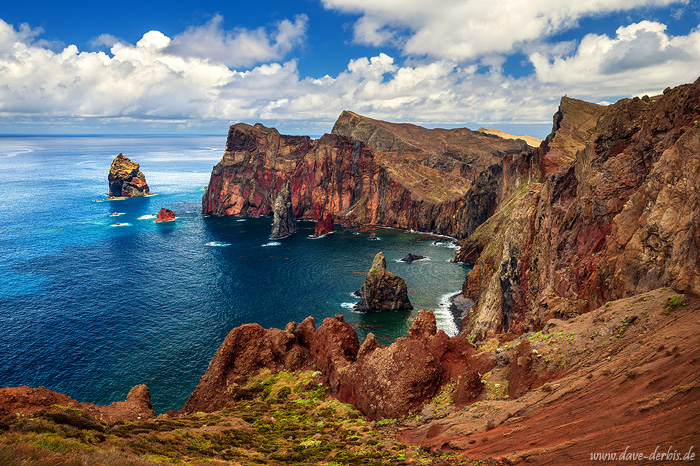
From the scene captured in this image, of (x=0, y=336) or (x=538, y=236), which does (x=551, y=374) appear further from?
(x=0, y=336)

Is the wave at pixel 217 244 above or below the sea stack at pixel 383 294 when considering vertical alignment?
above

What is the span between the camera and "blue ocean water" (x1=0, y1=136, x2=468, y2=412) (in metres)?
68.3

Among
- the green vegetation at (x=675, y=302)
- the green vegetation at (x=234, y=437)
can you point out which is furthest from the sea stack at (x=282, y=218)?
the green vegetation at (x=675, y=302)

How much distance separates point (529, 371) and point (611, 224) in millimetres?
19948

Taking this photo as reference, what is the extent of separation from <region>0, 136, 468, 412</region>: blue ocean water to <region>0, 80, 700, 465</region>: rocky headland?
27.2 metres

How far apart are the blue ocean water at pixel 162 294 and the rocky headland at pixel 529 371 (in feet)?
89.4

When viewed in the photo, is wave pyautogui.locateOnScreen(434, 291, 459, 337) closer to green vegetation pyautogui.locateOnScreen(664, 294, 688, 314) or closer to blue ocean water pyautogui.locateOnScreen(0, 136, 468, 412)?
blue ocean water pyautogui.locateOnScreen(0, 136, 468, 412)

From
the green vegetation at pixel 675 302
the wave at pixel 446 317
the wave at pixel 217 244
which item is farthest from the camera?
the wave at pixel 217 244

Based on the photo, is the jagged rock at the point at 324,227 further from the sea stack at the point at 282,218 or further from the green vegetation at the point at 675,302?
the green vegetation at the point at 675,302

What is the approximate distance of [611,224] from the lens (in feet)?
130

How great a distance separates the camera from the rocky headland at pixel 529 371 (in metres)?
19.8

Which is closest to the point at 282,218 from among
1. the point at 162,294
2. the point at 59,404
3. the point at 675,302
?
the point at 162,294

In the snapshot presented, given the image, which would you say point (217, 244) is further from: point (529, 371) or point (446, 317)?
point (529, 371)

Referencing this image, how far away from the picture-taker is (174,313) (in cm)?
9025
